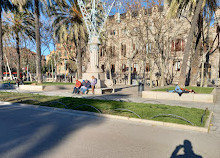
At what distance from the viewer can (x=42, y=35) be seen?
28.0 meters

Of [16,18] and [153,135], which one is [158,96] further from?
[16,18]

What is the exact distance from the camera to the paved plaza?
3.59 m

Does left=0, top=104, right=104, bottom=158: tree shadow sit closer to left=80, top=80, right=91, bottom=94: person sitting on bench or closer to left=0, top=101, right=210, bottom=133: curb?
left=0, top=101, right=210, bottom=133: curb

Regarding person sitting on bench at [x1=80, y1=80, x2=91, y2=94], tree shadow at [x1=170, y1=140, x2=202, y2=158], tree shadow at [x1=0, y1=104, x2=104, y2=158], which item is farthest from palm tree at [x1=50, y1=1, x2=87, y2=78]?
tree shadow at [x1=170, y1=140, x2=202, y2=158]

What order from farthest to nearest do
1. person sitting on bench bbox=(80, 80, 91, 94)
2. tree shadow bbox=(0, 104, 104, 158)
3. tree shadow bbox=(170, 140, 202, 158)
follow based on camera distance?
person sitting on bench bbox=(80, 80, 91, 94) → tree shadow bbox=(0, 104, 104, 158) → tree shadow bbox=(170, 140, 202, 158)

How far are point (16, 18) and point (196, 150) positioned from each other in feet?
98.1

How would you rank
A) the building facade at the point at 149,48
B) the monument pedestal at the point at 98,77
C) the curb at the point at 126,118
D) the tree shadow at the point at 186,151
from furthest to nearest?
the building facade at the point at 149,48 < the monument pedestal at the point at 98,77 < the curb at the point at 126,118 < the tree shadow at the point at 186,151

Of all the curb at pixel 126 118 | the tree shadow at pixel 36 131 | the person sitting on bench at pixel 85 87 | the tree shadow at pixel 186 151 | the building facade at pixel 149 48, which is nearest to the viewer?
the tree shadow at pixel 186 151

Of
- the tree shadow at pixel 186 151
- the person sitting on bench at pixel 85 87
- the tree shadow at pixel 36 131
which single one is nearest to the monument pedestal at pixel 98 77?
the person sitting on bench at pixel 85 87

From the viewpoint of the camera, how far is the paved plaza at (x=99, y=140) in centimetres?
359

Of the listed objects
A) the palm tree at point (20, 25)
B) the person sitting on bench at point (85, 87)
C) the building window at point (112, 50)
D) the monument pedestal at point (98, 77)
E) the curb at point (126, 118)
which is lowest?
the curb at point (126, 118)

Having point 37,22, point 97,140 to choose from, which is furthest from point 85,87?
point 37,22

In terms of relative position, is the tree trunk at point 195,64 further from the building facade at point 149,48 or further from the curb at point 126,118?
the curb at point 126,118

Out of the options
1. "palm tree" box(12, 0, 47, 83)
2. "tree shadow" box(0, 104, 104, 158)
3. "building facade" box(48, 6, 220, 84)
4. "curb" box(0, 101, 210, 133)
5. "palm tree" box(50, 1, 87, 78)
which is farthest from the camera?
"palm tree" box(50, 1, 87, 78)
